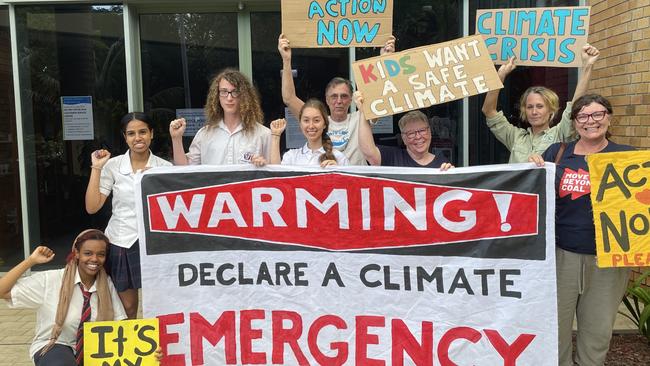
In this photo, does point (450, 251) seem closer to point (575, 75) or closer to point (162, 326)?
point (162, 326)

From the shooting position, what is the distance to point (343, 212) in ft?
10.7

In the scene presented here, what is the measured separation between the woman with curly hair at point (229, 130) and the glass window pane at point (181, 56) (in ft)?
9.08

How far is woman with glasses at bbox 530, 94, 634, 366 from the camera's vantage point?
3.14 m

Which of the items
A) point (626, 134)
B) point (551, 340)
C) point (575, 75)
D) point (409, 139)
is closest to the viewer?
point (551, 340)

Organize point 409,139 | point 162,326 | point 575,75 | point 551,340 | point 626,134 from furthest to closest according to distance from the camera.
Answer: point 575,75 → point 626,134 → point 409,139 → point 162,326 → point 551,340

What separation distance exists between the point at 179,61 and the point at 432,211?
409cm

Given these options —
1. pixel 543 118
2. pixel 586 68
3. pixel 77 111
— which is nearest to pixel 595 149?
pixel 543 118

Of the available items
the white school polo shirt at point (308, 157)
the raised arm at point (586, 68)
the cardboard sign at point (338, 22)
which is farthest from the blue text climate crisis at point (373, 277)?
the cardboard sign at point (338, 22)

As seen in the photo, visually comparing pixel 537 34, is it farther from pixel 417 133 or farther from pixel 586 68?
pixel 417 133

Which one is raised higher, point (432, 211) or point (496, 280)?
point (432, 211)

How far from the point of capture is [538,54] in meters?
3.99

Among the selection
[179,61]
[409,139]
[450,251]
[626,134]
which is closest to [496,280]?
[450,251]

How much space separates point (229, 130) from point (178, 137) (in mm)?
326

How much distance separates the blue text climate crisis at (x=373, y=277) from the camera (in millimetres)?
3139
